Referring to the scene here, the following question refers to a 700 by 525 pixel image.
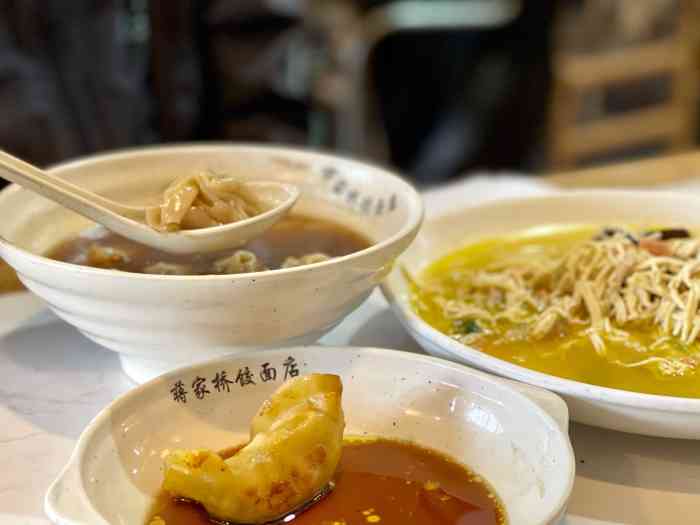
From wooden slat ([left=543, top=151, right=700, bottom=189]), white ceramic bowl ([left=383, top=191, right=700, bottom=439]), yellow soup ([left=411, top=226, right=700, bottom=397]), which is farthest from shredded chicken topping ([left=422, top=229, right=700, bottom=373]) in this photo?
wooden slat ([left=543, top=151, right=700, bottom=189])

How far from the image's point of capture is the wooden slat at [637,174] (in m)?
2.22

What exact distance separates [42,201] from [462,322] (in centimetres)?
68

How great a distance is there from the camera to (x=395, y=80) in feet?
13.2

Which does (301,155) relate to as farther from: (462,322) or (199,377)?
(199,377)

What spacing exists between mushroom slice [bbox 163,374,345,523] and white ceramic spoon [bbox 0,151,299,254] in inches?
11.5

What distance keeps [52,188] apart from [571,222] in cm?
103

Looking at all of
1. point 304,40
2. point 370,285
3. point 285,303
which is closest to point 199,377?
point 285,303

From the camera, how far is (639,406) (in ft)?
3.33

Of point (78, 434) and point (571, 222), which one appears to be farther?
point (571, 222)

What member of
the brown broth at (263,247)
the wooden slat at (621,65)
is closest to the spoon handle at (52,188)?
the brown broth at (263,247)

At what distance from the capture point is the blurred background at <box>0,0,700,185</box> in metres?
2.85

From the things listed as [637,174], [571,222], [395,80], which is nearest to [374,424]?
[571,222]

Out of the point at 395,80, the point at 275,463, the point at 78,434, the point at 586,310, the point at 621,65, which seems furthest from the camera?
the point at 395,80

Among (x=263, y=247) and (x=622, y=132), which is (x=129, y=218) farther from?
(x=622, y=132)
